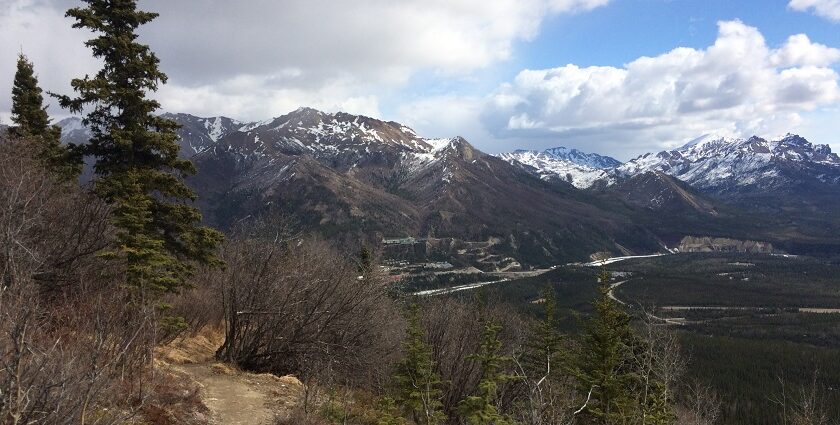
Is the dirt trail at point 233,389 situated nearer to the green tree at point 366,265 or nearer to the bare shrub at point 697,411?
the green tree at point 366,265

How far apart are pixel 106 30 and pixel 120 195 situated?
6.62 meters

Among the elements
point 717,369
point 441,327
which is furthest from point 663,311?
point 441,327

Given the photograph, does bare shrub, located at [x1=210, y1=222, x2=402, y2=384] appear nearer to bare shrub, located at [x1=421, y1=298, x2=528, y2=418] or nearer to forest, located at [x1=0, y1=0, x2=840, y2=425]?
forest, located at [x1=0, y1=0, x2=840, y2=425]

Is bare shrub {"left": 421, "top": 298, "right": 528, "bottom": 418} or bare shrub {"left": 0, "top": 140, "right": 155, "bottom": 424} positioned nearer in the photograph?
bare shrub {"left": 0, "top": 140, "right": 155, "bottom": 424}

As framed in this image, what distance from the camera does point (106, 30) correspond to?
63.5 feet

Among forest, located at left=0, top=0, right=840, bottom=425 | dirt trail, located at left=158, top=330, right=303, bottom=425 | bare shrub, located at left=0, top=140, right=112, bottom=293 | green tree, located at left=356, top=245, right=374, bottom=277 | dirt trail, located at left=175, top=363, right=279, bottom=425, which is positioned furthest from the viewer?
green tree, located at left=356, top=245, right=374, bottom=277

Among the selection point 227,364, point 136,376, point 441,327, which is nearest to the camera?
point 136,376

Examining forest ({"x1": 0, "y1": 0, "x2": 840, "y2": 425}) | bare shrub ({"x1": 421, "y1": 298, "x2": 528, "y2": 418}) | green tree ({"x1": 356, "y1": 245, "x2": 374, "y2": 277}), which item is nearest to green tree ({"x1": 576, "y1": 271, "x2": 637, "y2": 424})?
forest ({"x1": 0, "y1": 0, "x2": 840, "y2": 425})

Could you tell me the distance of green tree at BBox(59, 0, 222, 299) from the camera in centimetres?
1855

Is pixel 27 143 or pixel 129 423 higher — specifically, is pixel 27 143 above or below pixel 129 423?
above

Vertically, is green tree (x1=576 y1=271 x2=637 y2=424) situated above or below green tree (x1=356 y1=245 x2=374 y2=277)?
below

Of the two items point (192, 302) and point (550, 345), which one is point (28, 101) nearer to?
point (192, 302)

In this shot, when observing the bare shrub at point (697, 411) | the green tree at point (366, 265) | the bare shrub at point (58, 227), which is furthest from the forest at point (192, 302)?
the bare shrub at point (697, 411)

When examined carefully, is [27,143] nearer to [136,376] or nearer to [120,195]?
[120,195]
